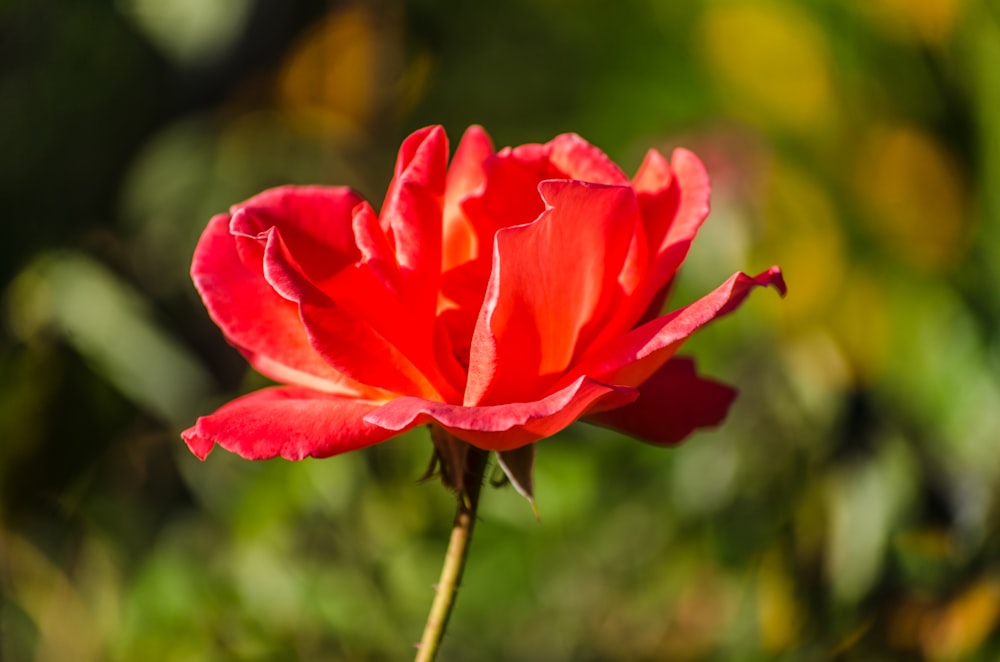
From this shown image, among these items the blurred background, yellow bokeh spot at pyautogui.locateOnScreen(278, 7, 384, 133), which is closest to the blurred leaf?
the blurred background

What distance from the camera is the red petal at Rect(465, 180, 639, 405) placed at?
0.29 metres

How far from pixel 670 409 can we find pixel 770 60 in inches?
46.2

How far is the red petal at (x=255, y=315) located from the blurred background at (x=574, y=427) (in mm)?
92

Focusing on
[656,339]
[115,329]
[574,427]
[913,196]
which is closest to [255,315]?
[656,339]

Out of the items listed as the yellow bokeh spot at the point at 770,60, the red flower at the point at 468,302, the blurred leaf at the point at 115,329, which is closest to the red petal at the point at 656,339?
the red flower at the point at 468,302

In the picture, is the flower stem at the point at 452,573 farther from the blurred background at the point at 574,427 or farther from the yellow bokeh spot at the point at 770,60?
the yellow bokeh spot at the point at 770,60

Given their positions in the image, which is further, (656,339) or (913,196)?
(913,196)

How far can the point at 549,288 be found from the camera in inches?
12.3

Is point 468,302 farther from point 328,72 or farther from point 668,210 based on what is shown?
point 328,72

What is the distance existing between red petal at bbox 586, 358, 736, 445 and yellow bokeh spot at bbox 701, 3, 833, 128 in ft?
3.62

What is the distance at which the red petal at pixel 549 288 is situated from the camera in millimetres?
292

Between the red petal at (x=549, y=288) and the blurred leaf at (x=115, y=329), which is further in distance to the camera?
the blurred leaf at (x=115, y=329)

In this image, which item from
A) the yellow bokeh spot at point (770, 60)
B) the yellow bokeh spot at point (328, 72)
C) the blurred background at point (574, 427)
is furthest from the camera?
the yellow bokeh spot at point (328, 72)

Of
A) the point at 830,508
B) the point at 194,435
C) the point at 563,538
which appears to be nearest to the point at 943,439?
the point at 830,508
